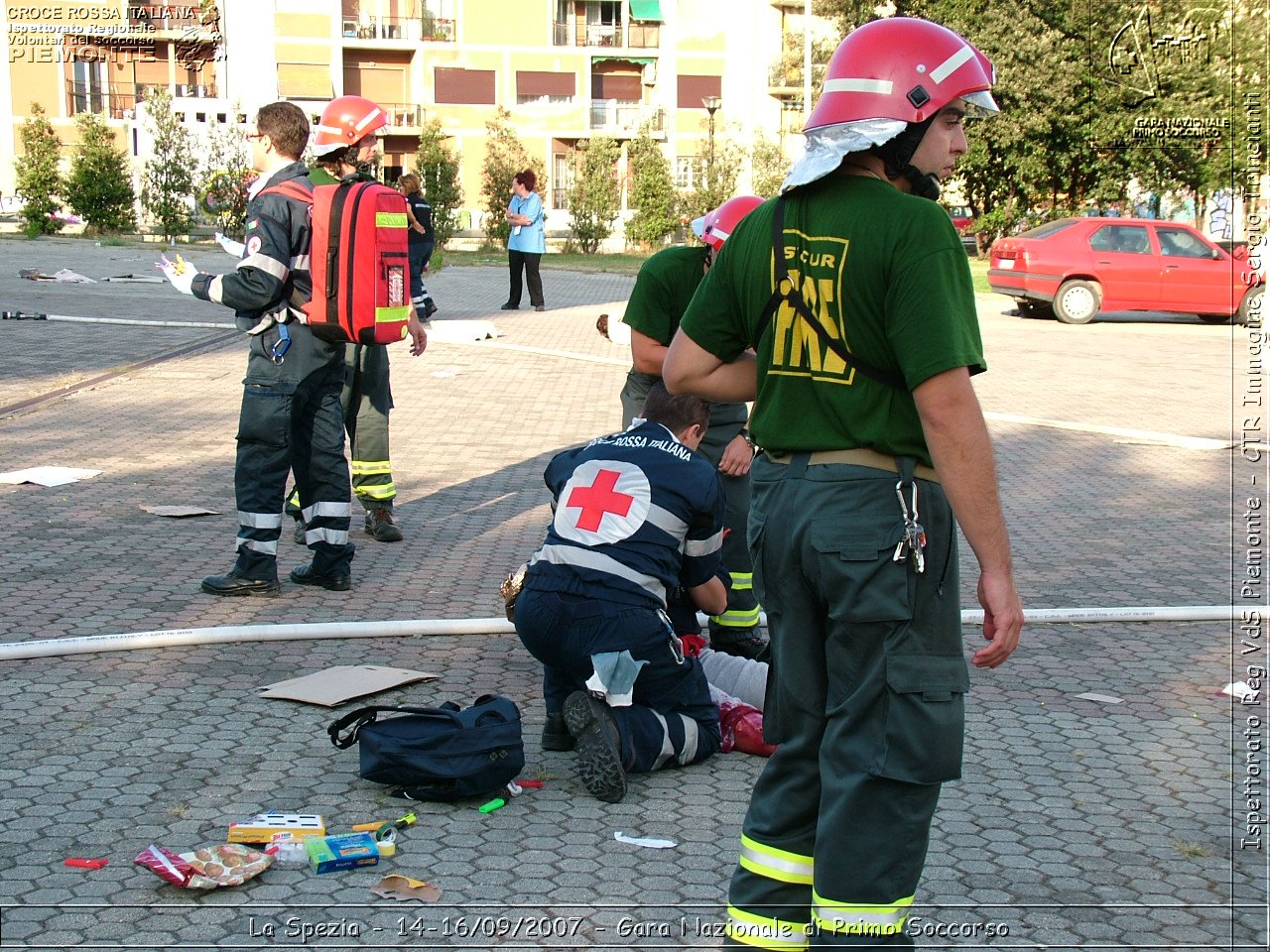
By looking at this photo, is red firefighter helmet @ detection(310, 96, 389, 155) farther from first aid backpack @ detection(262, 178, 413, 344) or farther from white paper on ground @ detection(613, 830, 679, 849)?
white paper on ground @ detection(613, 830, 679, 849)

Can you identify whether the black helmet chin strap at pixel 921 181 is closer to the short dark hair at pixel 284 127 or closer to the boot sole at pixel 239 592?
the short dark hair at pixel 284 127

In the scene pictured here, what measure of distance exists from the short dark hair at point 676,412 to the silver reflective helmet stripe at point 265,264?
2.18m

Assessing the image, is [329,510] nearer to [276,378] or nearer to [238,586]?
[238,586]

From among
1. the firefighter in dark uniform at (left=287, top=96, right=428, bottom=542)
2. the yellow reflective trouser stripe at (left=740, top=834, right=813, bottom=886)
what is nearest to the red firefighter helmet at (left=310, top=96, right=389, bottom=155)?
the firefighter in dark uniform at (left=287, top=96, right=428, bottom=542)

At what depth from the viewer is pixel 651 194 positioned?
157ft

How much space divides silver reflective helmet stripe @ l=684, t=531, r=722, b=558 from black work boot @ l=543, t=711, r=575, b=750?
2.37 feet

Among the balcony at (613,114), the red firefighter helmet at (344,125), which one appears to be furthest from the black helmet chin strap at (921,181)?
the balcony at (613,114)

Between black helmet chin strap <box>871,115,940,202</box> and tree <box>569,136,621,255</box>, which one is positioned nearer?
black helmet chin strap <box>871,115,940,202</box>

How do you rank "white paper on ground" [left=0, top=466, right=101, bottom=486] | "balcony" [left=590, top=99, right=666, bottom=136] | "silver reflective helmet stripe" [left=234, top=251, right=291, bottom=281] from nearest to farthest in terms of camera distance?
"silver reflective helmet stripe" [left=234, top=251, right=291, bottom=281] → "white paper on ground" [left=0, top=466, right=101, bottom=486] → "balcony" [left=590, top=99, right=666, bottom=136]

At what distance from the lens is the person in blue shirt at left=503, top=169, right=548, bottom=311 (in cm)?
2183

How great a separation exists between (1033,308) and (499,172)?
30.6 metres

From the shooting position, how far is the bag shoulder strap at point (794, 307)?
2.73 m

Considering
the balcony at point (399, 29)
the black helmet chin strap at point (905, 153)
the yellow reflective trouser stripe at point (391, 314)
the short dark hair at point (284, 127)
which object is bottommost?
the yellow reflective trouser stripe at point (391, 314)

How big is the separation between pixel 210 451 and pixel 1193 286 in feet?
59.7
